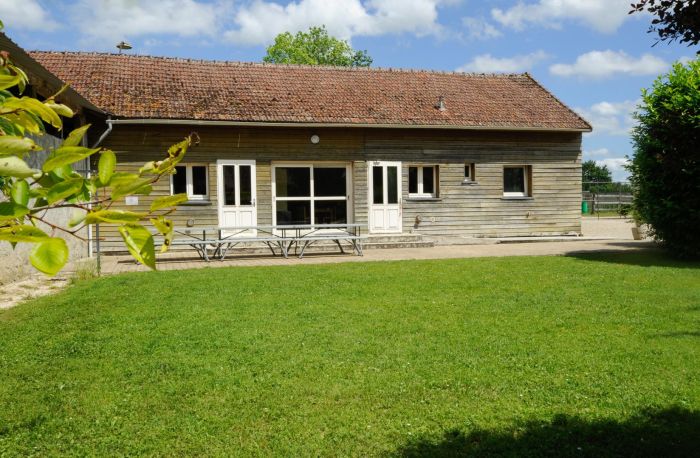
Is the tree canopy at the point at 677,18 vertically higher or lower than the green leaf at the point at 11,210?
higher

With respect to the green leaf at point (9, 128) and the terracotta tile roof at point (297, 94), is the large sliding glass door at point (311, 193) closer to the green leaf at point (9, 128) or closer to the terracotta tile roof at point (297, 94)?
the terracotta tile roof at point (297, 94)

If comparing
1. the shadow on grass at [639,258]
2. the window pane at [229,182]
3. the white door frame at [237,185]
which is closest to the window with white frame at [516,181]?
the shadow on grass at [639,258]

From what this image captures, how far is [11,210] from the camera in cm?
102


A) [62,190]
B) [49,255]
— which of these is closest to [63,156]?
[62,190]

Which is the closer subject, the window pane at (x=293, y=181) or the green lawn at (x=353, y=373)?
the green lawn at (x=353, y=373)

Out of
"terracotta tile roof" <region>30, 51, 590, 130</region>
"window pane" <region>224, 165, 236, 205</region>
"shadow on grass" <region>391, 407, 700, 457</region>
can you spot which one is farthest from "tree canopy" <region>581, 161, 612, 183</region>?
"shadow on grass" <region>391, 407, 700, 457</region>

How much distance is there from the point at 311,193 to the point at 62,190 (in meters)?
17.1

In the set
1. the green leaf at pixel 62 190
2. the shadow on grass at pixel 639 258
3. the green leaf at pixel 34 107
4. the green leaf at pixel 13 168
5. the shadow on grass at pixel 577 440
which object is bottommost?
the shadow on grass at pixel 577 440

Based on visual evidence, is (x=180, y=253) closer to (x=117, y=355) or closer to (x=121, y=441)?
(x=117, y=355)

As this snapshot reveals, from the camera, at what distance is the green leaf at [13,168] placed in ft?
3.22

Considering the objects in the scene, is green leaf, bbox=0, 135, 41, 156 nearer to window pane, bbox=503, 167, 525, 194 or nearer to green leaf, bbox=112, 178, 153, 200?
green leaf, bbox=112, 178, 153, 200

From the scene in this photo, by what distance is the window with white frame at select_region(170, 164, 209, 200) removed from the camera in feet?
55.8

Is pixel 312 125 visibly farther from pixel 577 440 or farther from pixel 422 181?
pixel 577 440

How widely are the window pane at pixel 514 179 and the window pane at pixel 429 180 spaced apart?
2559 millimetres
